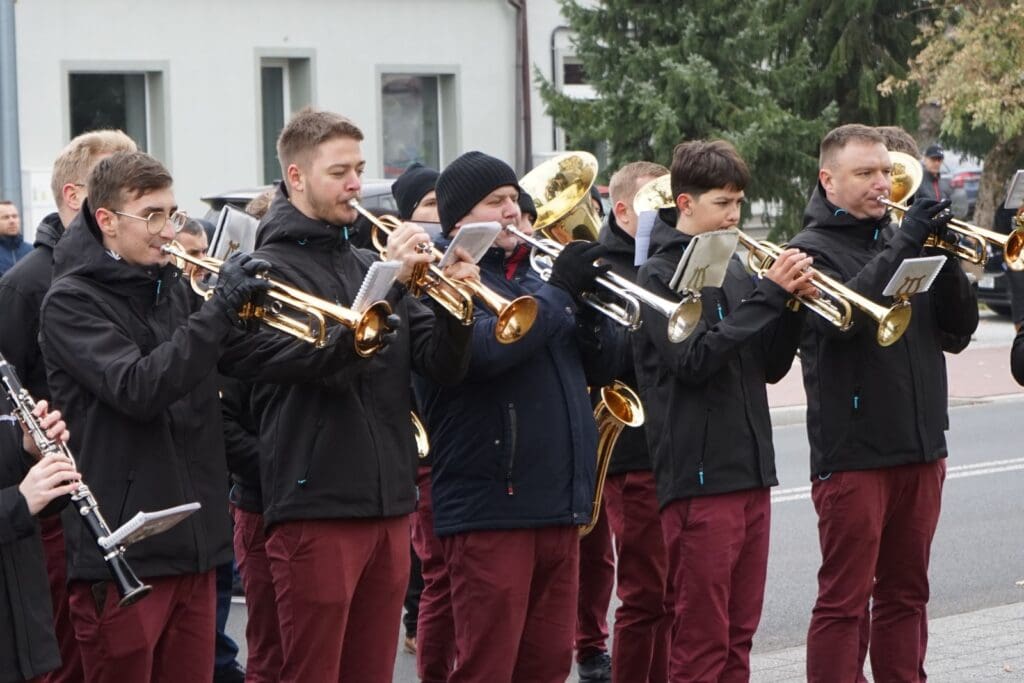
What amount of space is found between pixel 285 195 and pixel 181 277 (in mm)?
399

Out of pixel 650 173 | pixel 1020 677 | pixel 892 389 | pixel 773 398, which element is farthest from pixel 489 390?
pixel 773 398

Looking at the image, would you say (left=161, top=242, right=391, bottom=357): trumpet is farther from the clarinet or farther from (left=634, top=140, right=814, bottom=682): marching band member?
(left=634, top=140, right=814, bottom=682): marching band member

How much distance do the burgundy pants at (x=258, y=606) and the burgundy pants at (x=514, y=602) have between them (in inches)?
32.8

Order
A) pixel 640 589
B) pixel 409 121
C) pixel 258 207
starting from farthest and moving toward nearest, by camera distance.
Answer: pixel 409 121 < pixel 258 207 < pixel 640 589

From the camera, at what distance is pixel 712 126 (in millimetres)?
21844

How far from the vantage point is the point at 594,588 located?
24.2 ft

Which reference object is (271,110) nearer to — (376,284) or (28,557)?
Result: (376,284)

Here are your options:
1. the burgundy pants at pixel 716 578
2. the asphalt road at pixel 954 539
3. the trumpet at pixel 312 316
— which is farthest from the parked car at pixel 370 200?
the trumpet at pixel 312 316

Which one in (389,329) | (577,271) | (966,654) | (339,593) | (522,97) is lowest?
(966,654)

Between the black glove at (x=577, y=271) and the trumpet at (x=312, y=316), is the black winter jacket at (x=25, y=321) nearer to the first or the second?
the trumpet at (x=312, y=316)

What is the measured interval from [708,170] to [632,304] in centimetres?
67

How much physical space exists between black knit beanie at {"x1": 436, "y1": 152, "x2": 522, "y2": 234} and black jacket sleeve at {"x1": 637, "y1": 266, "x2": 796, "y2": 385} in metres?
0.70

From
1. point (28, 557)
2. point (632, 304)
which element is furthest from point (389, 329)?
point (28, 557)

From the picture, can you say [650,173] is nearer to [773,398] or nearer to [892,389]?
[892,389]
